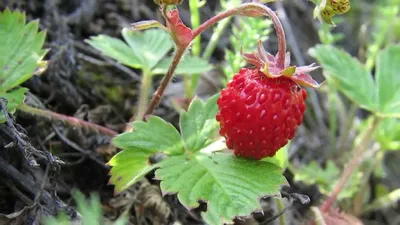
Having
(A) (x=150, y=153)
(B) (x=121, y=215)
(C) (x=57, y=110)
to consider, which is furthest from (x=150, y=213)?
(C) (x=57, y=110)

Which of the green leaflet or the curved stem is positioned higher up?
the curved stem

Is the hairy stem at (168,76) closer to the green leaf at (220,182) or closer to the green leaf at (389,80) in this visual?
the green leaf at (220,182)

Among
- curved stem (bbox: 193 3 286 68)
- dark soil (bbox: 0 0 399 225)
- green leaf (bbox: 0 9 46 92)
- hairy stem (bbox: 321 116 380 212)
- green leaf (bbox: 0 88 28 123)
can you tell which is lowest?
hairy stem (bbox: 321 116 380 212)

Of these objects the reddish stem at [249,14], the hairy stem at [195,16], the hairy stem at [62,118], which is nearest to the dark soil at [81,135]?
the hairy stem at [62,118]

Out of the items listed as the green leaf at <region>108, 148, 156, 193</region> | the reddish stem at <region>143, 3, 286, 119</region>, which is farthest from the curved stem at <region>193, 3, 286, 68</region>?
the green leaf at <region>108, 148, 156, 193</region>

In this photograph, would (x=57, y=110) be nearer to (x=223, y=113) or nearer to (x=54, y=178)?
(x=54, y=178)

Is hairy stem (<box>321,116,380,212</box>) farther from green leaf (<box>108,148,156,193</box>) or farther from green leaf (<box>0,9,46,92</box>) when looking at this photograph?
green leaf (<box>0,9,46,92</box>)
